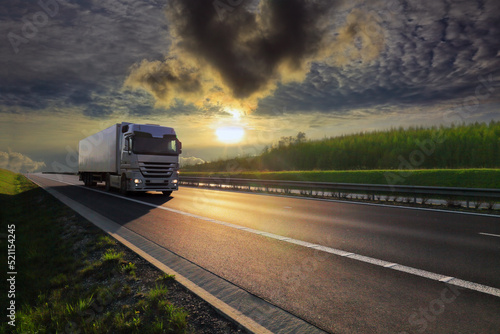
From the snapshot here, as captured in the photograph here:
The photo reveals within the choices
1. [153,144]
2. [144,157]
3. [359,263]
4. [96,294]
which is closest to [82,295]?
[96,294]

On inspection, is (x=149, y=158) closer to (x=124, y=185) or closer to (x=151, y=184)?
(x=151, y=184)

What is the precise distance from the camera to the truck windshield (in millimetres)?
16500

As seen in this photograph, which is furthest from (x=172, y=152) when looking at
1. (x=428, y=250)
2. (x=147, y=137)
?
(x=428, y=250)

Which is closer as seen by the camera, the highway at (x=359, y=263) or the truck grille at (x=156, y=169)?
the highway at (x=359, y=263)

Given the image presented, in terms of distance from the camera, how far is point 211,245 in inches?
261

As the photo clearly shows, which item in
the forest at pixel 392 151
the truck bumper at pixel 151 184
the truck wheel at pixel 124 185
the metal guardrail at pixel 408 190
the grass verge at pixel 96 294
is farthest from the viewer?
the forest at pixel 392 151

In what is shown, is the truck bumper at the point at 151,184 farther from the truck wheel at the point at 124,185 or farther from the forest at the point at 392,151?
the forest at the point at 392,151

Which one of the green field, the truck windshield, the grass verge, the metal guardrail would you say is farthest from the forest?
the grass verge

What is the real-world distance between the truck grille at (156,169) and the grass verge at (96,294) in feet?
30.1

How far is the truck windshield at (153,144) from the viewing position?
650 inches

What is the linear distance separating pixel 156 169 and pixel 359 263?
44.1 ft

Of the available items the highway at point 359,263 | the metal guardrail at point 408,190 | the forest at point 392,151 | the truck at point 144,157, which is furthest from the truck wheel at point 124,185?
the forest at point 392,151

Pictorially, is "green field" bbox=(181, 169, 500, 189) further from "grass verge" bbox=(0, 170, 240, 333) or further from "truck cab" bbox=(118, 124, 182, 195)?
"grass verge" bbox=(0, 170, 240, 333)

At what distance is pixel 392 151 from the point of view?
32.1m
